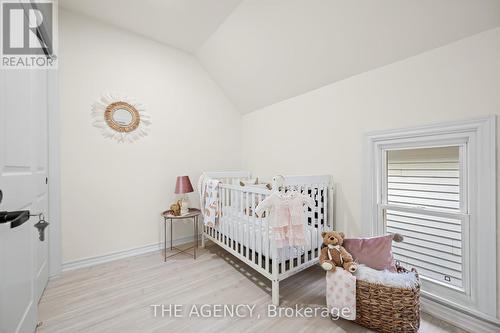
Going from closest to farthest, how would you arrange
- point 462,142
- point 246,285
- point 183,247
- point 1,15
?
point 1,15 → point 462,142 → point 246,285 → point 183,247

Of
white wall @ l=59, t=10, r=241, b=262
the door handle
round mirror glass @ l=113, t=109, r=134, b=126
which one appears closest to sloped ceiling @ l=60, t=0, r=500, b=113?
white wall @ l=59, t=10, r=241, b=262

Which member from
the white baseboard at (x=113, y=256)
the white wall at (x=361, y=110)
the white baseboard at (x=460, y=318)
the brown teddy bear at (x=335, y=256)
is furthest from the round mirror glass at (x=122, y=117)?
the white baseboard at (x=460, y=318)

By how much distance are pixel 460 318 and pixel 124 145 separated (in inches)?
130

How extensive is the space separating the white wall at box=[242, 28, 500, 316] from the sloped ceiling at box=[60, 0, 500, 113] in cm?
11

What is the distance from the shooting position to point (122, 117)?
235 centimetres

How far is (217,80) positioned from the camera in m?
3.09

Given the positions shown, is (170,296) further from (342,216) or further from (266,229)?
(342,216)

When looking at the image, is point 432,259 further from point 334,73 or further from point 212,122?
point 212,122

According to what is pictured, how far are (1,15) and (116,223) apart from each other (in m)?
2.00

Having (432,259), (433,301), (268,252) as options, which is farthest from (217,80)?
(433,301)

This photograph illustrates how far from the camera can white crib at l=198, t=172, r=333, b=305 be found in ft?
5.45

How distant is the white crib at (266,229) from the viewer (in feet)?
5.45

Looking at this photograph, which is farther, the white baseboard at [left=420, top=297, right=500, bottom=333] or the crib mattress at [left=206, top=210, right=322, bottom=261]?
the crib mattress at [left=206, top=210, right=322, bottom=261]

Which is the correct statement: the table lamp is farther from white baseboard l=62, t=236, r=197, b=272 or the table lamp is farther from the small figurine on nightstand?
white baseboard l=62, t=236, r=197, b=272
